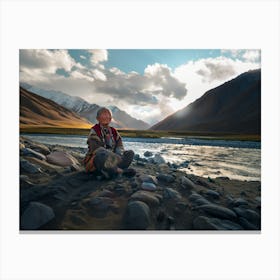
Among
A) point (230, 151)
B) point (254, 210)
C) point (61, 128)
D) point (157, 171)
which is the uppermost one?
point (61, 128)

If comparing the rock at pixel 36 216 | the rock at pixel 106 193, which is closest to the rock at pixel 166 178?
the rock at pixel 106 193

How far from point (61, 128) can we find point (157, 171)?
1.55 m

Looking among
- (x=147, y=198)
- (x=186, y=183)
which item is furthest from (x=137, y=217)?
(x=186, y=183)

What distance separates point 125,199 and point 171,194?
1.84ft

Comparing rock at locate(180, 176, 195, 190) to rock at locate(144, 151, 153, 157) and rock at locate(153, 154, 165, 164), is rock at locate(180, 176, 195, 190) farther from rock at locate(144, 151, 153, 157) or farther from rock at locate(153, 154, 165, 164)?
rock at locate(144, 151, 153, 157)

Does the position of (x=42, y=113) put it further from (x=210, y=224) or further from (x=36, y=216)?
(x=210, y=224)

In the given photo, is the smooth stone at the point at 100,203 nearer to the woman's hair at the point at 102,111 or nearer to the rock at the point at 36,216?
the rock at the point at 36,216

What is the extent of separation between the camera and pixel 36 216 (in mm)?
2617

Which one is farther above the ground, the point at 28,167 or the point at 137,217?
the point at 28,167
